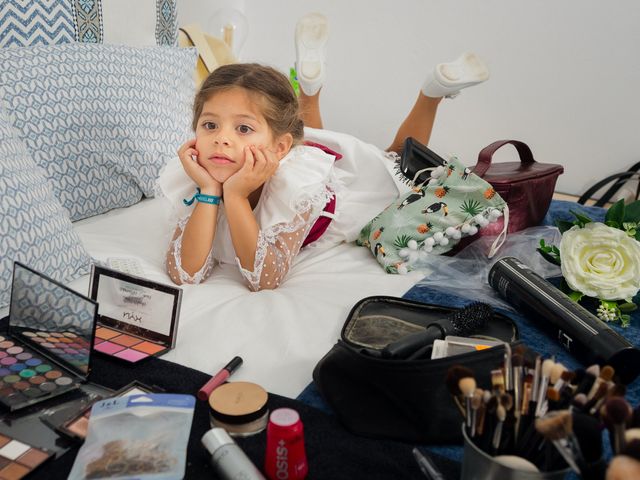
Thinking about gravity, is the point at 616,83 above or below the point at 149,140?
above

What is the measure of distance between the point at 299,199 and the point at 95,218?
0.56 m

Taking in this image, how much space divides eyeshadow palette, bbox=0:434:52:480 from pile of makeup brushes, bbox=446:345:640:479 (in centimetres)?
47

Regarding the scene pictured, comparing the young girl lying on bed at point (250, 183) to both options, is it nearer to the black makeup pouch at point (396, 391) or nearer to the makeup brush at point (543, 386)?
the black makeup pouch at point (396, 391)

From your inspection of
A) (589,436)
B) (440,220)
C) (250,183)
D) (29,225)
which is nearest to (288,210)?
(250,183)

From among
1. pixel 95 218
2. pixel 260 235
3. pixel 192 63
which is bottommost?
pixel 95 218

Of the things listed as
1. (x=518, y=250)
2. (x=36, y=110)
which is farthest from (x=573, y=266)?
(x=36, y=110)

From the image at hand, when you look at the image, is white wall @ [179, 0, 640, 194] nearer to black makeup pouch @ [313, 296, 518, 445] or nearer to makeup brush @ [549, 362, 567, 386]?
black makeup pouch @ [313, 296, 518, 445]

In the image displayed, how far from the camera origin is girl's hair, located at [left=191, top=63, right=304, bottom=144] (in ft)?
3.84

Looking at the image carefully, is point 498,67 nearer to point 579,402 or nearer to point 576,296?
point 576,296

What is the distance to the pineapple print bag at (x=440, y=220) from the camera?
1.27 m

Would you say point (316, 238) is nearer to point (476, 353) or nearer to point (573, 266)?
point (573, 266)

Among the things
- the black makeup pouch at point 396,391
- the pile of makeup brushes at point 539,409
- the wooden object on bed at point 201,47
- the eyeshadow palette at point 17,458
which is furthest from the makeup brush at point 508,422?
Answer: the wooden object on bed at point 201,47

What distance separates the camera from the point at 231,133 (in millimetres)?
1143

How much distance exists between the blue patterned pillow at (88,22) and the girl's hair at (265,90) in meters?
0.50
